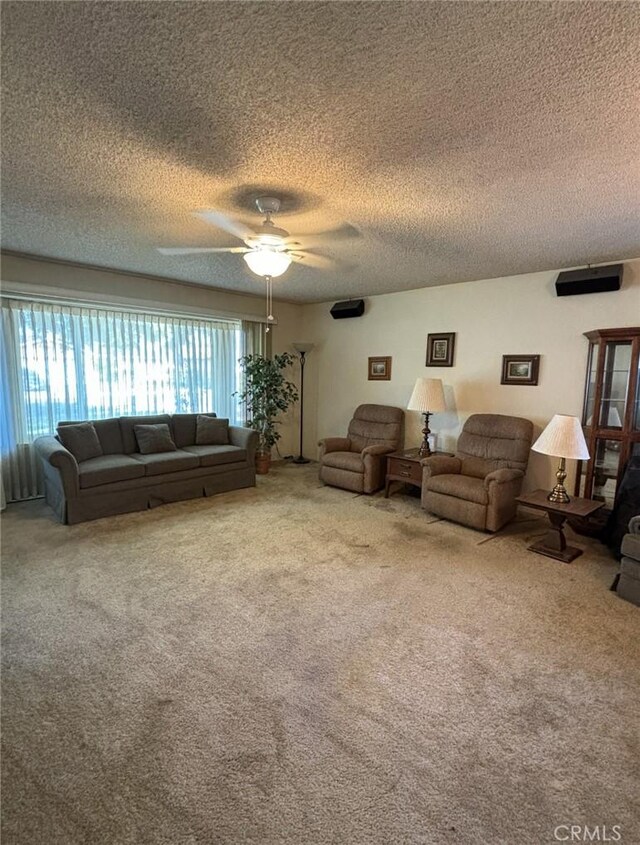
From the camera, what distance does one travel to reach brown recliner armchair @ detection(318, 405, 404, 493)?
16.0 feet

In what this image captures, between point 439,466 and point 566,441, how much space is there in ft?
4.36

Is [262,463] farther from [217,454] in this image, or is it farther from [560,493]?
[560,493]

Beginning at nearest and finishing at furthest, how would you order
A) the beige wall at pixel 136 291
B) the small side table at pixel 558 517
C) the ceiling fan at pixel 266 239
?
1. the ceiling fan at pixel 266 239
2. the small side table at pixel 558 517
3. the beige wall at pixel 136 291

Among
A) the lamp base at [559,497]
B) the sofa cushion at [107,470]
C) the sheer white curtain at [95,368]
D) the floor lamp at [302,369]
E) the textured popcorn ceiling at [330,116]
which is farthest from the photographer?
the floor lamp at [302,369]

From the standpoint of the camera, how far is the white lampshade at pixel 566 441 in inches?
125

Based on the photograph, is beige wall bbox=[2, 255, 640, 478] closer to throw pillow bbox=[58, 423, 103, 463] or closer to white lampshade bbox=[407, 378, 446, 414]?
white lampshade bbox=[407, 378, 446, 414]

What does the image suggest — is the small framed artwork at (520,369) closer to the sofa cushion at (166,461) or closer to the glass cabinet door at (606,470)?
the glass cabinet door at (606,470)

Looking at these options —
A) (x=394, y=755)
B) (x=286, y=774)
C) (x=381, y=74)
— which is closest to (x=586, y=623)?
(x=394, y=755)

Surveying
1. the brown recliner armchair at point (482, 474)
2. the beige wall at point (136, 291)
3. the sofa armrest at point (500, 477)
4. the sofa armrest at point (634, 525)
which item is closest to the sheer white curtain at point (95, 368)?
the beige wall at point (136, 291)

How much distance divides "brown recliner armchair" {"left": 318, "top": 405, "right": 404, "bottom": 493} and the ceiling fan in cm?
239

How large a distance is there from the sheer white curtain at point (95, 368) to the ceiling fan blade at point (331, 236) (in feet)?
8.60

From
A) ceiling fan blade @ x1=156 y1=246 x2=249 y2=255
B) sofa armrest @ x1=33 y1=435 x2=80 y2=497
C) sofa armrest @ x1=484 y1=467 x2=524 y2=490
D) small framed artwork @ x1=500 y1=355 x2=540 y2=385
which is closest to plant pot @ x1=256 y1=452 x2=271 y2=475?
sofa armrest @ x1=33 y1=435 x2=80 y2=497

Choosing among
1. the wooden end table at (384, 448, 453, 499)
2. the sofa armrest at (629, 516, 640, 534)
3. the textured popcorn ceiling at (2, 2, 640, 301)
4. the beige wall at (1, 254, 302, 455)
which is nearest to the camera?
the textured popcorn ceiling at (2, 2, 640, 301)

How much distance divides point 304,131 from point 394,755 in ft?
8.46
